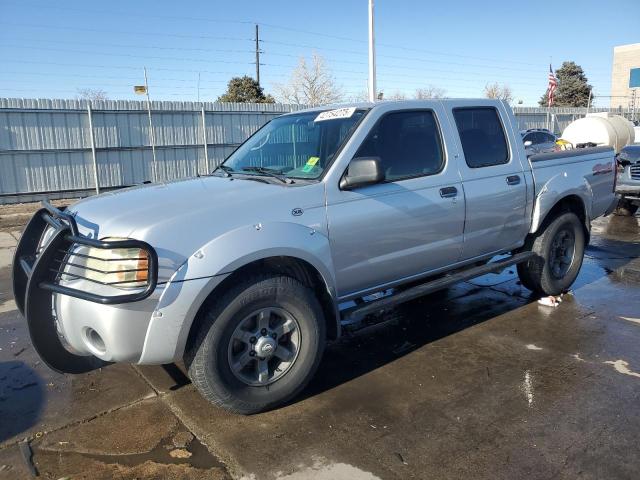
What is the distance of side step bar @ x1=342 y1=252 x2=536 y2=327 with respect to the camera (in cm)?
387

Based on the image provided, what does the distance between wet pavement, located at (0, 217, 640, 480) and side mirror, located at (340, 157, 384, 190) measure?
4.79 feet

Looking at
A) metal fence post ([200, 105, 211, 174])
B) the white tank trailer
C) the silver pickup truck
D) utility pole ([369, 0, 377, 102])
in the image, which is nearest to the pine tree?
the white tank trailer

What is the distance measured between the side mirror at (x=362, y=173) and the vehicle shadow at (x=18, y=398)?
2.58 meters

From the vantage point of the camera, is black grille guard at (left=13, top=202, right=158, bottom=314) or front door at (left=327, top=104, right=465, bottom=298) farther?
front door at (left=327, top=104, right=465, bottom=298)

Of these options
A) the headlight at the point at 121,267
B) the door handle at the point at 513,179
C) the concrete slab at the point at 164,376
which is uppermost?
the door handle at the point at 513,179

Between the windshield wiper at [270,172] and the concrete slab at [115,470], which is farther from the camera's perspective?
the windshield wiper at [270,172]

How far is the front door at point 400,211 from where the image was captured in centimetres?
372

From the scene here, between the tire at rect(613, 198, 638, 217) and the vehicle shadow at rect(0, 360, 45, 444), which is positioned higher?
the tire at rect(613, 198, 638, 217)

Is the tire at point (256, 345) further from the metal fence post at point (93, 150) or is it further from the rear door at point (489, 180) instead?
the metal fence post at point (93, 150)

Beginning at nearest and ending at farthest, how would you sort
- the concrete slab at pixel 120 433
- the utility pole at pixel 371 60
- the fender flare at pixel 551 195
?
the concrete slab at pixel 120 433, the fender flare at pixel 551 195, the utility pole at pixel 371 60

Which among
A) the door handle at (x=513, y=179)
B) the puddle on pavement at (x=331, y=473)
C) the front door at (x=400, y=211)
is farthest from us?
the door handle at (x=513, y=179)

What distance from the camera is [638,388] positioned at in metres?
3.70

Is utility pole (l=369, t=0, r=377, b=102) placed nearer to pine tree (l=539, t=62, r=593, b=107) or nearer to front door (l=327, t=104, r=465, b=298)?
front door (l=327, t=104, r=465, b=298)

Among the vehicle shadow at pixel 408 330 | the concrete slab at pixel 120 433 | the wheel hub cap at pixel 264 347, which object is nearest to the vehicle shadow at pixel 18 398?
the concrete slab at pixel 120 433
